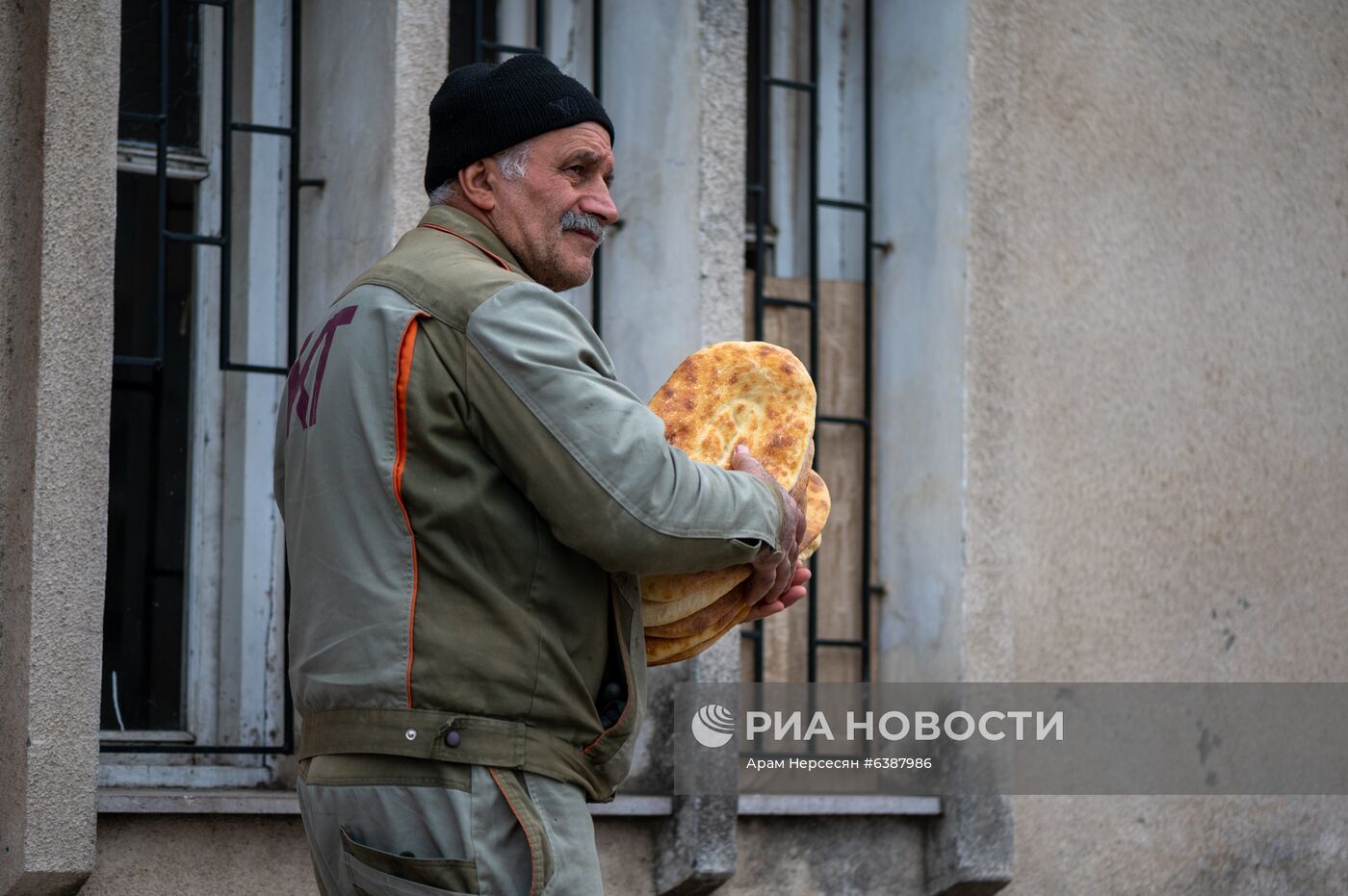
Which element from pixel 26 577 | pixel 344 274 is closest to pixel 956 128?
pixel 344 274

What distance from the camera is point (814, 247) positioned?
543 centimetres

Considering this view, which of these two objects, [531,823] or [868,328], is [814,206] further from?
[531,823]

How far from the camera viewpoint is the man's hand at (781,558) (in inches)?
112

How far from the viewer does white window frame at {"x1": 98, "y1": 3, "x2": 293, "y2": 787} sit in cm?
468

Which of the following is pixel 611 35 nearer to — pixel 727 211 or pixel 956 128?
pixel 727 211

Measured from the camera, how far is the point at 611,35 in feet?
16.7

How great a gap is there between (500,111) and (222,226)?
198cm

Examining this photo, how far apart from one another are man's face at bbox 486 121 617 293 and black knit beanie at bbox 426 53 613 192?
3 centimetres

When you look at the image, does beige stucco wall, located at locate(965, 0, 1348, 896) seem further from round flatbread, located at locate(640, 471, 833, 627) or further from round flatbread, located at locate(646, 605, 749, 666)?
round flatbread, located at locate(640, 471, 833, 627)

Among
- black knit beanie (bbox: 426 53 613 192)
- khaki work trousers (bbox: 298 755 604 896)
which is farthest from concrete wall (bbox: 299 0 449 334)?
khaki work trousers (bbox: 298 755 604 896)

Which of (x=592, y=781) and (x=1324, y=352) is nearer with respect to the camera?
(x=592, y=781)

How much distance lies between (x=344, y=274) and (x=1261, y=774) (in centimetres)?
325

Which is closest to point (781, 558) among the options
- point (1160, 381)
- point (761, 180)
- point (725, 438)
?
point (725, 438)

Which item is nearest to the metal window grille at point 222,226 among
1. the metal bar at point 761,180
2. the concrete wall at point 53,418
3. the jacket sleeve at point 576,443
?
the concrete wall at point 53,418
